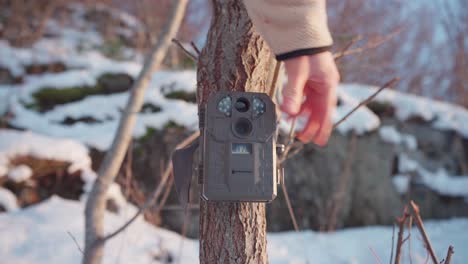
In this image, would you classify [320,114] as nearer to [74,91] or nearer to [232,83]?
[232,83]

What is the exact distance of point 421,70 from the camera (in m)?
8.72

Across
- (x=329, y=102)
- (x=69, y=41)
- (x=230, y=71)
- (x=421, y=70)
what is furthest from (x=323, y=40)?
(x=421, y=70)

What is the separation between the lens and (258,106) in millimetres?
799

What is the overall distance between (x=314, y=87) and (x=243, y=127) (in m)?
0.20

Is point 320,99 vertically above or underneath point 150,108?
above

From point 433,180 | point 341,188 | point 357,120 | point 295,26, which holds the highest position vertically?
point 295,26

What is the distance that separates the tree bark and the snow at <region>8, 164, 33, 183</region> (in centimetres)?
171

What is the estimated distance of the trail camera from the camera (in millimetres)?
765

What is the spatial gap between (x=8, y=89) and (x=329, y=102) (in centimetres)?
457

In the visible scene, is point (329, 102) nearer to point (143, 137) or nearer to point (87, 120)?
point (143, 137)

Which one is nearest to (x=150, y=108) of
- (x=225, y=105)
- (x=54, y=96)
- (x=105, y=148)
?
(x=105, y=148)

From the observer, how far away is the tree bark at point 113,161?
5.55ft

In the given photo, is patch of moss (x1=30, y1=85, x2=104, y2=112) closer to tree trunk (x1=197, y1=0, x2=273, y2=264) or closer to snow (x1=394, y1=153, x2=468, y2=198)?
tree trunk (x1=197, y1=0, x2=273, y2=264)

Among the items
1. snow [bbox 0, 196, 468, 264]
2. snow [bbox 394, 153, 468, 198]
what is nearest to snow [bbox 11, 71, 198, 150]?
snow [bbox 0, 196, 468, 264]
